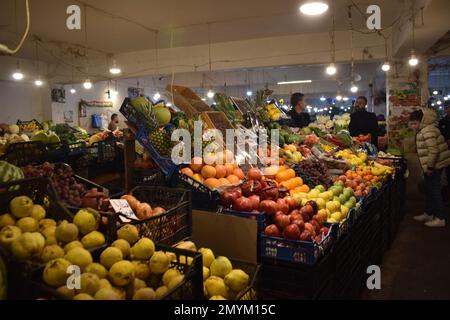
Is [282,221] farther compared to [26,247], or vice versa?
[282,221]

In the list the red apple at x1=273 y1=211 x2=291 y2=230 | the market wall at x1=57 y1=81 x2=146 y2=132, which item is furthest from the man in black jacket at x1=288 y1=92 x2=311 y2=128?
the market wall at x1=57 y1=81 x2=146 y2=132

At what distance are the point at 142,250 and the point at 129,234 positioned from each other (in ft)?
0.42

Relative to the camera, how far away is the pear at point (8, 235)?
1392mm

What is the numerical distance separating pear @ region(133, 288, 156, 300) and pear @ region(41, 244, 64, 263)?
1.08 ft

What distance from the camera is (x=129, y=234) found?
1.65 m

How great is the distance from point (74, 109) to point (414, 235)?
38.1ft

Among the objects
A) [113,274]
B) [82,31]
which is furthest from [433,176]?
[82,31]

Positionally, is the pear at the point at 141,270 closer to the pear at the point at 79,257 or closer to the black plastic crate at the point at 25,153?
the pear at the point at 79,257

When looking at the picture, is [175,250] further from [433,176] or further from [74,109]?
[74,109]

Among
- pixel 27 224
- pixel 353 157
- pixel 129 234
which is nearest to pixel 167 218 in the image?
pixel 129 234

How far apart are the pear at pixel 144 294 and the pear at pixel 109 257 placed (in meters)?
0.16

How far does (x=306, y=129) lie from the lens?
598 centimetres

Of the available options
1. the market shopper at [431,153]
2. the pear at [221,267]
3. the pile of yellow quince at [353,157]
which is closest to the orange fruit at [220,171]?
the pear at [221,267]

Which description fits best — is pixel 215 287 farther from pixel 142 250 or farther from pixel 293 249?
pixel 293 249
